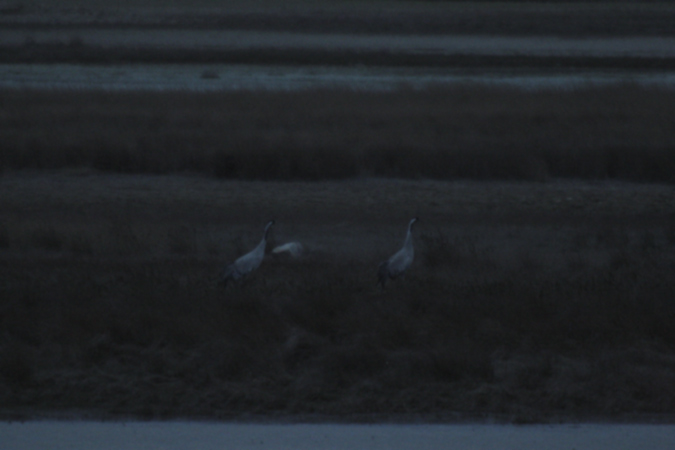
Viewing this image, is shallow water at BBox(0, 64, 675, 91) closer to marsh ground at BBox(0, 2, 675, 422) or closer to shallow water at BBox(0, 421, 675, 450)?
marsh ground at BBox(0, 2, 675, 422)

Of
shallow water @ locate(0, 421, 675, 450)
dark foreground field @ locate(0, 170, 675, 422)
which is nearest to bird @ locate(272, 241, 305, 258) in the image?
dark foreground field @ locate(0, 170, 675, 422)

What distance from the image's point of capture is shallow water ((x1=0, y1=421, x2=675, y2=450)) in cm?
719

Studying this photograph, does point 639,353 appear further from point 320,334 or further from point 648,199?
point 648,199

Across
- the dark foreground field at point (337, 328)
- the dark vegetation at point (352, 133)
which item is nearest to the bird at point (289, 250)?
the dark foreground field at point (337, 328)

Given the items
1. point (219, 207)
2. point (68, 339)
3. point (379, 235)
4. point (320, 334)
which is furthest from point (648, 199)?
point (68, 339)

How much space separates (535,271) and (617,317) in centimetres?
195

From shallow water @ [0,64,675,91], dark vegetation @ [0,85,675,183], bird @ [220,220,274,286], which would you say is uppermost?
bird @ [220,220,274,286]

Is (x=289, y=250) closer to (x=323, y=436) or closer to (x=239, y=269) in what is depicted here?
(x=239, y=269)

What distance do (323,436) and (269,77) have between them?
954 inches

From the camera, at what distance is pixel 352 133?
61.2ft

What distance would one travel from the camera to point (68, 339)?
8.45m

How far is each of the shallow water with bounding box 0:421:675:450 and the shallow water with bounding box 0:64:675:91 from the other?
60.8 ft

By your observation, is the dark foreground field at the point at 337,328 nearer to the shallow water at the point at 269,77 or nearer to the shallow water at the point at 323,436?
the shallow water at the point at 323,436

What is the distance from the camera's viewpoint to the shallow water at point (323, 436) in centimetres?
719
